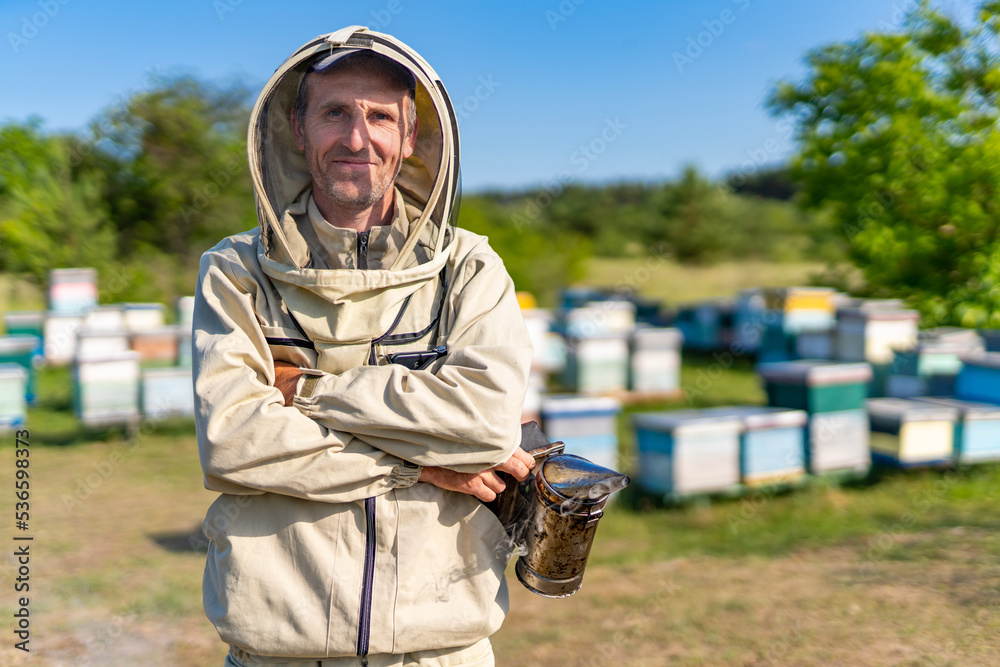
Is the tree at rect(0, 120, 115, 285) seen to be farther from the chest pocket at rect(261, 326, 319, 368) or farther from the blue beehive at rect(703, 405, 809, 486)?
the chest pocket at rect(261, 326, 319, 368)

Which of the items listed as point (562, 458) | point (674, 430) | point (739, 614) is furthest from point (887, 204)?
point (562, 458)

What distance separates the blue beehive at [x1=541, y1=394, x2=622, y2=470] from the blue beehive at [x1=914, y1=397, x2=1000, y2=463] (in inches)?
98.0

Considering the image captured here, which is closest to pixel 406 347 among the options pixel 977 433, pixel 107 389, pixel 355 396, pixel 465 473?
pixel 355 396

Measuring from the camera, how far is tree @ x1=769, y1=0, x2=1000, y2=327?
20.3 feet

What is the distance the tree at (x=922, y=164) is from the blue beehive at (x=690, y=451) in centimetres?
278

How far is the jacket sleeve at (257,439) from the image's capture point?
1398mm

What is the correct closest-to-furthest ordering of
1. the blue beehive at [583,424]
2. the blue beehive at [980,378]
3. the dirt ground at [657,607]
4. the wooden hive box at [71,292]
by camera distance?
the dirt ground at [657,607] < the blue beehive at [583,424] < the blue beehive at [980,378] < the wooden hive box at [71,292]

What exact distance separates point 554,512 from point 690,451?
3.71m

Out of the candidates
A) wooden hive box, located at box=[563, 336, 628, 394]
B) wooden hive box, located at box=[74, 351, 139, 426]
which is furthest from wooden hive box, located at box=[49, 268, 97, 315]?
wooden hive box, located at box=[563, 336, 628, 394]

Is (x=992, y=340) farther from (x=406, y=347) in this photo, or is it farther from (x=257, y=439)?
(x=257, y=439)

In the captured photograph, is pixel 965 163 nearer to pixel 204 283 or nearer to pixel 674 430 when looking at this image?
pixel 674 430

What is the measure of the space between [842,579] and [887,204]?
14.6 ft

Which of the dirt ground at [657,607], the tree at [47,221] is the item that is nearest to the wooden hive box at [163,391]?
the dirt ground at [657,607]

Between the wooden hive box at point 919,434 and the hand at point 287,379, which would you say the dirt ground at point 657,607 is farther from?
the hand at point 287,379
